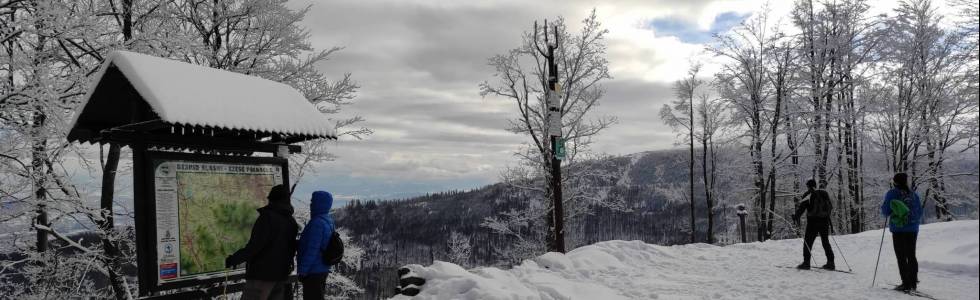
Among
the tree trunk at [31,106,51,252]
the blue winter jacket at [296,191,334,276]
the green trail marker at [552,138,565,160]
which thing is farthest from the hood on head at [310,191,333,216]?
the green trail marker at [552,138,565,160]

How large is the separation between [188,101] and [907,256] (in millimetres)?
9618

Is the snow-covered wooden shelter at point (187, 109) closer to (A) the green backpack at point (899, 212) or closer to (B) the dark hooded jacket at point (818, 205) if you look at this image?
(A) the green backpack at point (899, 212)

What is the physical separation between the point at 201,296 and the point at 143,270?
0.70 m

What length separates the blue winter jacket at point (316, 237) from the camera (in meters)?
5.18

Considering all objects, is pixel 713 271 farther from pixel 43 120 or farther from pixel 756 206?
pixel 756 206

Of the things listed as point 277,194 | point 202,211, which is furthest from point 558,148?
point 202,211

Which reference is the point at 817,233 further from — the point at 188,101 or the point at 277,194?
the point at 188,101

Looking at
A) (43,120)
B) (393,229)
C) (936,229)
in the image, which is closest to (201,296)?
(43,120)

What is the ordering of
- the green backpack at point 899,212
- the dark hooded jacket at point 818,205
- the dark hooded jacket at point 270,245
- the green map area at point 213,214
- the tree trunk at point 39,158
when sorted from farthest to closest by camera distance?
the dark hooded jacket at point 818,205 → the tree trunk at point 39,158 → the green backpack at point 899,212 → the green map area at point 213,214 → the dark hooded jacket at point 270,245

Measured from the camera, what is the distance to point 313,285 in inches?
207

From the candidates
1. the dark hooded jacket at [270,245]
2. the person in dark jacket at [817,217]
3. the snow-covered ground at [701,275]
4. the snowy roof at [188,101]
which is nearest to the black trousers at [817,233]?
the person in dark jacket at [817,217]

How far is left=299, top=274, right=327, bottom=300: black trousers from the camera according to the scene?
5.23m

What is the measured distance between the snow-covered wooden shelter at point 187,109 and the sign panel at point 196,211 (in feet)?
0.75

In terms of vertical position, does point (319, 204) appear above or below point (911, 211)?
above
